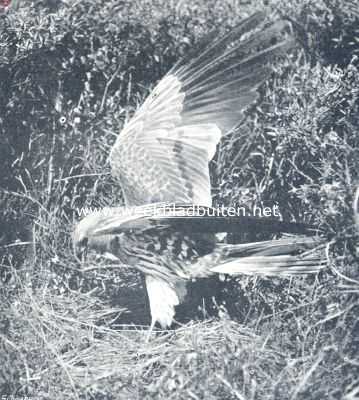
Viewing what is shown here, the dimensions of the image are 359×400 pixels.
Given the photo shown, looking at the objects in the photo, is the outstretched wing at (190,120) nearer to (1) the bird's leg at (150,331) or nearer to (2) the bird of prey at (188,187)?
(2) the bird of prey at (188,187)

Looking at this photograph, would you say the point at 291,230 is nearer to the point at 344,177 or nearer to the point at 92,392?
the point at 344,177

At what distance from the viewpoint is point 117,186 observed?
2.32 meters

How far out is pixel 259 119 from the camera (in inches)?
90.4

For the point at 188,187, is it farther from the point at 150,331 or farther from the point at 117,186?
the point at 150,331

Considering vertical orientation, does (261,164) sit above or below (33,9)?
below

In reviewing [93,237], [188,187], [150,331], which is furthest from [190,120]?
[150,331]

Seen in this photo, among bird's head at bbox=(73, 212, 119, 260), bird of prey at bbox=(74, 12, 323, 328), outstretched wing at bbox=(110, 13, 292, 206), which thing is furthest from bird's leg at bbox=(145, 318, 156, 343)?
outstretched wing at bbox=(110, 13, 292, 206)

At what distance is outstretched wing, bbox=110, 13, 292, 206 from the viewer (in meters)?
1.99

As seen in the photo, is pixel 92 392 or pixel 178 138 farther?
pixel 178 138

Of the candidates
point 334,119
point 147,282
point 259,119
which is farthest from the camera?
point 259,119

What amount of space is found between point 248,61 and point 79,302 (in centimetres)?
118

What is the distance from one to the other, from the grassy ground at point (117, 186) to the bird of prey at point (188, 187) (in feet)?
0.53

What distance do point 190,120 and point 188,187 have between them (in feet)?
0.89

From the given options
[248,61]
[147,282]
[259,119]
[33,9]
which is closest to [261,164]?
[259,119]
